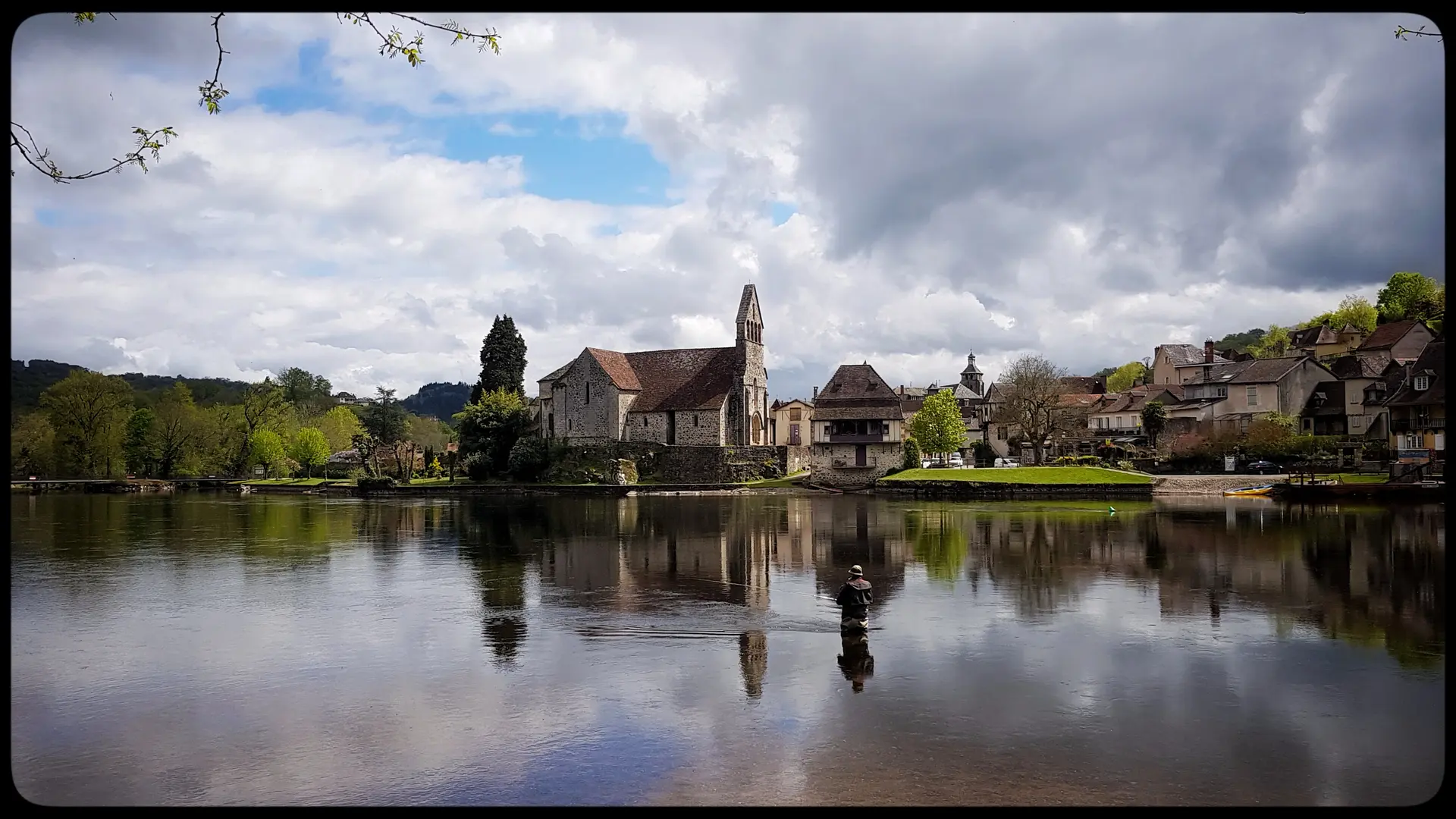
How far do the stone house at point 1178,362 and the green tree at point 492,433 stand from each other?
62316 mm

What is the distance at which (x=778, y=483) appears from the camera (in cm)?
6706

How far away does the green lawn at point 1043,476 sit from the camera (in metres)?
52.4

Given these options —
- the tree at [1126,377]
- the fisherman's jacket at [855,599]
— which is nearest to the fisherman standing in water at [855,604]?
the fisherman's jacket at [855,599]

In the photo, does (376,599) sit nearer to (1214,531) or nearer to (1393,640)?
(1393,640)

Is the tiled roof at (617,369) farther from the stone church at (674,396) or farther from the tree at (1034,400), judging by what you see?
the tree at (1034,400)

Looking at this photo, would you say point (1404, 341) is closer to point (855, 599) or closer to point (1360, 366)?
point (1360, 366)

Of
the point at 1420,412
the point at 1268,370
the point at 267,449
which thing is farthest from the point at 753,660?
the point at 267,449

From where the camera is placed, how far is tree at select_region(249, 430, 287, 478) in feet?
290

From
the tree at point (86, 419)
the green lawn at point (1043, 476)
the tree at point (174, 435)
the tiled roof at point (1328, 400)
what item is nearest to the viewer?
the green lawn at point (1043, 476)

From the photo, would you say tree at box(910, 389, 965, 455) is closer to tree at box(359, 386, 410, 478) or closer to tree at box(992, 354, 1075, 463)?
tree at box(992, 354, 1075, 463)

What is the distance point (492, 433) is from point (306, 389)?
88.8 metres

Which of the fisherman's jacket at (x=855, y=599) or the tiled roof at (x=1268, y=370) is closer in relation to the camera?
the fisherman's jacket at (x=855, y=599)

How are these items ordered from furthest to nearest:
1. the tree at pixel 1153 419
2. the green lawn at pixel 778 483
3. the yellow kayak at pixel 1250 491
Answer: the tree at pixel 1153 419, the green lawn at pixel 778 483, the yellow kayak at pixel 1250 491

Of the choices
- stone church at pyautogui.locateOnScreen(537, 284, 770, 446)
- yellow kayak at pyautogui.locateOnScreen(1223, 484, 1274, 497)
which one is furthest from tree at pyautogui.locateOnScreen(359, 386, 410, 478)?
yellow kayak at pyautogui.locateOnScreen(1223, 484, 1274, 497)
